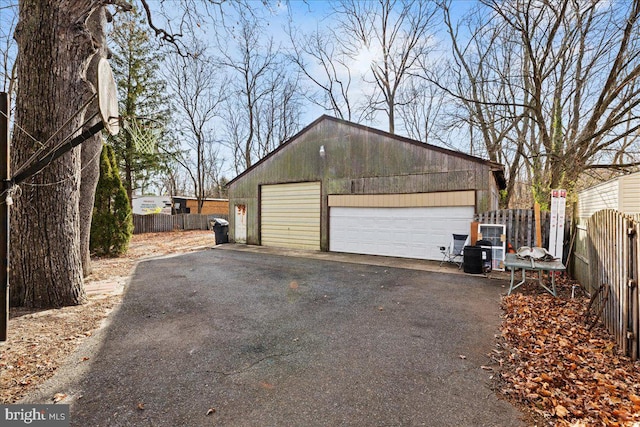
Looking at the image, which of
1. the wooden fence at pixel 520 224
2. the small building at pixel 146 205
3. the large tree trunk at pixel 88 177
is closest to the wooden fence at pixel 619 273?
the wooden fence at pixel 520 224

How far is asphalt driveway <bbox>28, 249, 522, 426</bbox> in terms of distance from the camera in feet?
7.36

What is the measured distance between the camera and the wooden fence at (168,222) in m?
18.8

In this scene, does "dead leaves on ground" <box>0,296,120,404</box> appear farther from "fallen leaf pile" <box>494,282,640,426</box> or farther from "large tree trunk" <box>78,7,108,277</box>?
"fallen leaf pile" <box>494,282,640,426</box>

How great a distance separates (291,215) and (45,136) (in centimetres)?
862

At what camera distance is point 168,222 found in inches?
805

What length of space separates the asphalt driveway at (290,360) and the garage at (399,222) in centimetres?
335

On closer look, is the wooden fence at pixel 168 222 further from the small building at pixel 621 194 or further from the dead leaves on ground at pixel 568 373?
the small building at pixel 621 194

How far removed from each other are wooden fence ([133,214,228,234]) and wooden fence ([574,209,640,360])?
20.3 m

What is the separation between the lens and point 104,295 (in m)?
5.38

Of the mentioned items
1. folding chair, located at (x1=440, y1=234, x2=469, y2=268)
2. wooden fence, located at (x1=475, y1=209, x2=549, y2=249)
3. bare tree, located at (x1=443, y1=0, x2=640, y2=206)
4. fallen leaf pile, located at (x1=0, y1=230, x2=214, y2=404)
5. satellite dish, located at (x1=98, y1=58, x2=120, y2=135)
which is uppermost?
bare tree, located at (x1=443, y1=0, x2=640, y2=206)

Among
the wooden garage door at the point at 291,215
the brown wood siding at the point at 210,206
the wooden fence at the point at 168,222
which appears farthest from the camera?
the brown wood siding at the point at 210,206

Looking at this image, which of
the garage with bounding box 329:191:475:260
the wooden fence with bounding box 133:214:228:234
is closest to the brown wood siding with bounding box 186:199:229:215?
the wooden fence with bounding box 133:214:228:234

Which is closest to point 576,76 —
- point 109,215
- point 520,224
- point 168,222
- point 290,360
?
point 520,224

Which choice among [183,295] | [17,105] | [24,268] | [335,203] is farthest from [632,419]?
[335,203]
